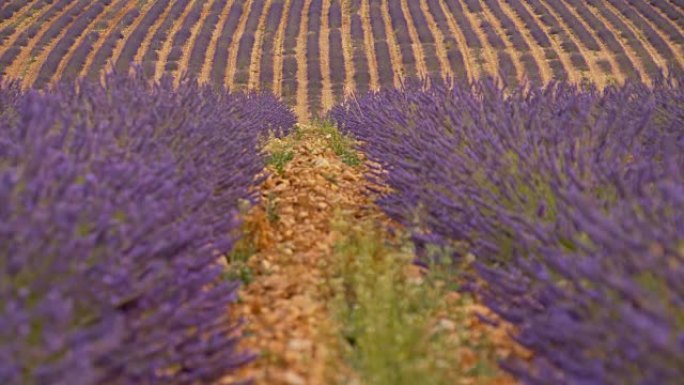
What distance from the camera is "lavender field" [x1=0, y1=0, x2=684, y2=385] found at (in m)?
1.47

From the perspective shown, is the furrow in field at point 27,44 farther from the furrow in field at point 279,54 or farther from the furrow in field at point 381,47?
the furrow in field at point 381,47

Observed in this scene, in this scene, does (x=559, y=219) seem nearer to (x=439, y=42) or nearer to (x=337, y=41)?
(x=439, y=42)

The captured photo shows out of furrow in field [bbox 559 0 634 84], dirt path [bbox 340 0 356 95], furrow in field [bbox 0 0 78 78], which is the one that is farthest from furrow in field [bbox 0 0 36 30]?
furrow in field [bbox 559 0 634 84]

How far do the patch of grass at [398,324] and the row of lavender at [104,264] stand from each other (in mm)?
361

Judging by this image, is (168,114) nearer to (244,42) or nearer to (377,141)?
(377,141)

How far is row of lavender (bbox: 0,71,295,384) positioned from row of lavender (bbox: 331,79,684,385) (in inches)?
31.4

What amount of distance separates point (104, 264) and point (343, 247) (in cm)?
135

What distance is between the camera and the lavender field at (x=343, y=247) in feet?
4.82

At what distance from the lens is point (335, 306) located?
90.8 inches

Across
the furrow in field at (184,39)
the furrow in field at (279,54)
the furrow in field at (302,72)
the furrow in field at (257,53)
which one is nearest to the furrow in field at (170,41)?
the furrow in field at (184,39)

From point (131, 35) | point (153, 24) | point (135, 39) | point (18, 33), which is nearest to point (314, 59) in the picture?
point (135, 39)

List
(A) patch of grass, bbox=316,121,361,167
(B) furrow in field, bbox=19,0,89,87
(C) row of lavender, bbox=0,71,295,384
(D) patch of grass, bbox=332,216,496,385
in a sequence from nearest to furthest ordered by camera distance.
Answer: (C) row of lavender, bbox=0,71,295,384, (D) patch of grass, bbox=332,216,496,385, (A) patch of grass, bbox=316,121,361,167, (B) furrow in field, bbox=19,0,89,87

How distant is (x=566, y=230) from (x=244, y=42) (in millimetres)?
16392

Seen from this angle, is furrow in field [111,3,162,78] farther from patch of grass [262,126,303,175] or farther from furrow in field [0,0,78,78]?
patch of grass [262,126,303,175]
